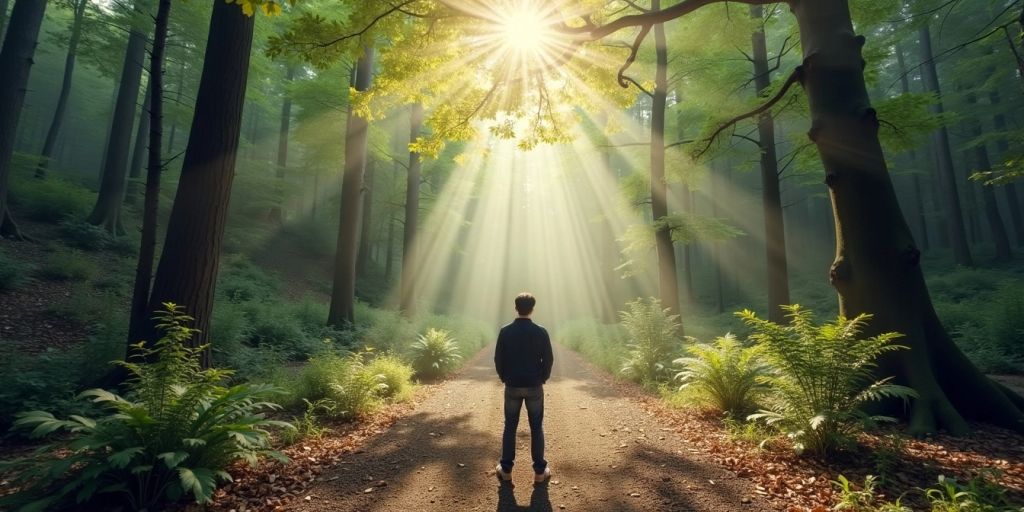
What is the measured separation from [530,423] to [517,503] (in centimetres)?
74

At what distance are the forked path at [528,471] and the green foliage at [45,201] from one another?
1565 centimetres

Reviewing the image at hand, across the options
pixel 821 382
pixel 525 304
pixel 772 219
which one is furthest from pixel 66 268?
pixel 772 219

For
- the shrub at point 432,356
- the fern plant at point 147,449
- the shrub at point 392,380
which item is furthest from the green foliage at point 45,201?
the fern plant at point 147,449

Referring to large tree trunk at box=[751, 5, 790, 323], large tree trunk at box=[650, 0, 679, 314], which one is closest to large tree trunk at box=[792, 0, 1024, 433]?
large tree trunk at box=[650, 0, 679, 314]

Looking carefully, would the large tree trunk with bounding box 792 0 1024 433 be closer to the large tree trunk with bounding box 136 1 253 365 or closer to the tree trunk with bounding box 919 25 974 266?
the large tree trunk with bounding box 136 1 253 365

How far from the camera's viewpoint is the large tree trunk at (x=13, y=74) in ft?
34.6

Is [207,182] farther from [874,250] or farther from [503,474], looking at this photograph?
[874,250]

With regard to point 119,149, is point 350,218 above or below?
below

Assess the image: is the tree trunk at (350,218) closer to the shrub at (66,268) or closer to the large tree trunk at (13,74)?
the shrub at (66,268)

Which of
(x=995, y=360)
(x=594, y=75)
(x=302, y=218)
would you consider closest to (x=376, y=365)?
(x=594, y=75)

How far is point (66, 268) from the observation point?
1006 centimetres

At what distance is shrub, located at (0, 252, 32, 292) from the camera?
852 centimetres

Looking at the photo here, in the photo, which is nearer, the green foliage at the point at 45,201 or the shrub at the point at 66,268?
the shrub at the point at 66,268

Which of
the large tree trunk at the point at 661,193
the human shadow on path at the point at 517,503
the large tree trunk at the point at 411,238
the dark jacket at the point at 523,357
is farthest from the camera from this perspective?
the large tree trunk at the point at 411,238
